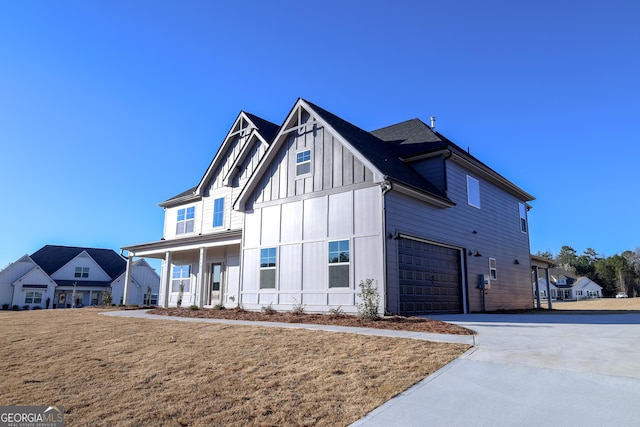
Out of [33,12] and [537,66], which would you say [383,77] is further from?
[33,12]

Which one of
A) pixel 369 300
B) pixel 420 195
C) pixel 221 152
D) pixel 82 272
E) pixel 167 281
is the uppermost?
pixel 221 152

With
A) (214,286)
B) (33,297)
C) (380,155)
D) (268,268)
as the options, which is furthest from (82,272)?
(380,155)

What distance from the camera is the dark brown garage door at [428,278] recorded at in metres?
13.1

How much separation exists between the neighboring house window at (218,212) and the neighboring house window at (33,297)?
100 feet

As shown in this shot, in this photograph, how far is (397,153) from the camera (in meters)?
16.9

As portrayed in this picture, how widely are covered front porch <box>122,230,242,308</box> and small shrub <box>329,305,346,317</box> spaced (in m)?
6.17

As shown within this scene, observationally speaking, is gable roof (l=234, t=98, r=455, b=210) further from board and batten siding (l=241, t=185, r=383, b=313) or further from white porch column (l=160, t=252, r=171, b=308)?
white porch column (l=160, t=252, r=171, b=308)

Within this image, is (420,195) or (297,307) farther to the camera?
(297,307)

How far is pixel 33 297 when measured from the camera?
40.3 metres

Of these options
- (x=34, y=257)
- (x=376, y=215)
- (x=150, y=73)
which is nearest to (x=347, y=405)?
(x=376, y=215)

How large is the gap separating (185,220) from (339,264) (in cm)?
1251

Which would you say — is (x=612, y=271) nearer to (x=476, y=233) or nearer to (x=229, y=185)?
(x=476, y=233)

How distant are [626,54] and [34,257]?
51.7m

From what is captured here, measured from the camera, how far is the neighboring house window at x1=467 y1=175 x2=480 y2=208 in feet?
56.9
